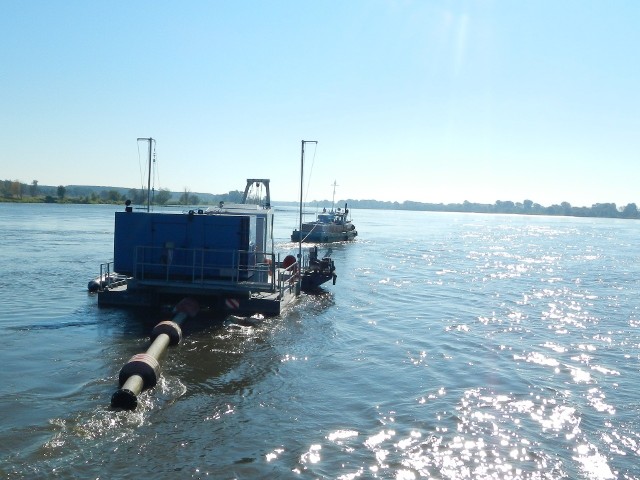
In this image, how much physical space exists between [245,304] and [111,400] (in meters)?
8.87

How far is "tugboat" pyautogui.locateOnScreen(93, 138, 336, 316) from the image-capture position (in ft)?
66.2

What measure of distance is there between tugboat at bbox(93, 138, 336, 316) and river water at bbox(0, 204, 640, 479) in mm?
787

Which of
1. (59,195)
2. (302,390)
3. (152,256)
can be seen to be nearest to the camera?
(302,390)

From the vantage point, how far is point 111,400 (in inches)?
460

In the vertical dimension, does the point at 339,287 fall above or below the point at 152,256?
below

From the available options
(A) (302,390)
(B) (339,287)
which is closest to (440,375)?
(A) (302,390)

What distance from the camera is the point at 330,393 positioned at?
13.5 metres

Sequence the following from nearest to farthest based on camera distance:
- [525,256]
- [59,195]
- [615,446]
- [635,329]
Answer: [615,446], [635,329], [525,256], [59,195]

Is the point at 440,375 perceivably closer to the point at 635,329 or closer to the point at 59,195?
the point at 635,329

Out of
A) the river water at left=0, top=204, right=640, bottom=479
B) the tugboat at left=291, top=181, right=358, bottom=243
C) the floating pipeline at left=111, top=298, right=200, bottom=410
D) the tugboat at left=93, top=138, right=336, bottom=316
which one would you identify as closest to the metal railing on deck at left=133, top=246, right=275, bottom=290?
the tugboat at left=93, top=138, right=336, bottom=316

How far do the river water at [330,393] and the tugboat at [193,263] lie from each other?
2.58 ft

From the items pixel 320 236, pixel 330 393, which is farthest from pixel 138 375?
pixel 320 236

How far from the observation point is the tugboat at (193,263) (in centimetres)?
2019

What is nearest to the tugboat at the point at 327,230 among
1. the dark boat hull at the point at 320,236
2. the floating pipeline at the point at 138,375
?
the dark boat hull at the point at 320,236
